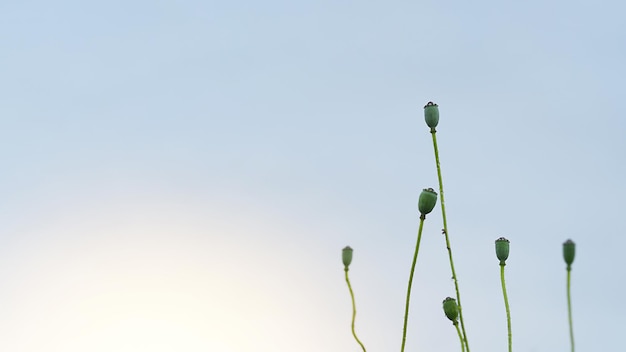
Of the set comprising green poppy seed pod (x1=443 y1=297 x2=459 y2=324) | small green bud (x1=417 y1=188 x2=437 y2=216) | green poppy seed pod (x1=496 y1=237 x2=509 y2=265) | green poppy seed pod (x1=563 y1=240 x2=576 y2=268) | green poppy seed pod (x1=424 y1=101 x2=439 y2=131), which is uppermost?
green poppy seed pod (x1=424 y1=101 x2=439 y2=131)

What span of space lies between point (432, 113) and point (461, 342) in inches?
30.4

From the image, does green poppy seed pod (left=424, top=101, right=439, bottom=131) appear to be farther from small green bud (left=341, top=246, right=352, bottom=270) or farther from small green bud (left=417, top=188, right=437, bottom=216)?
small green bud (left=341, top=246, right=352, bottom=270)

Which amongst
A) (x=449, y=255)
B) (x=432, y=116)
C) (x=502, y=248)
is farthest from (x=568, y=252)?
(x=432, y=116)

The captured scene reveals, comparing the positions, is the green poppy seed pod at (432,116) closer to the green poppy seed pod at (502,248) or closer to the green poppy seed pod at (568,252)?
the green poppy seed pod at (502,248)

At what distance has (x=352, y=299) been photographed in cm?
205

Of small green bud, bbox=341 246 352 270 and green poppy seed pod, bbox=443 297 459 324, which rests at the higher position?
small green bud, bbox=341 246 352 270

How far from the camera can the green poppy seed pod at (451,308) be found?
6.87 feet

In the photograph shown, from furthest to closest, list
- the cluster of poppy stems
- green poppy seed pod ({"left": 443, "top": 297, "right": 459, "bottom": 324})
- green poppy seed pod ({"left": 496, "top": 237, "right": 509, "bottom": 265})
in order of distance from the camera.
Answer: green poppy seed pod ({"left": 496, "top": 237, "right": 509, "bottom": 265}), green poppy seed pod ({"left": 443, "top": 297, "right": 459, "bottom": 324}), the cluster of poppy stems

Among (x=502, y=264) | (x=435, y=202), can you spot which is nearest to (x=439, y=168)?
(x=435, y=202)

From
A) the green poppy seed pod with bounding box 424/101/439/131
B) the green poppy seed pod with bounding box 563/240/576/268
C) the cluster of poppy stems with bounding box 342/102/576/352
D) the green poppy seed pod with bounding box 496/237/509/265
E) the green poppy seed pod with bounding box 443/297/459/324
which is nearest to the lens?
the green poppy seed pod with bounding box 563/240/576/268

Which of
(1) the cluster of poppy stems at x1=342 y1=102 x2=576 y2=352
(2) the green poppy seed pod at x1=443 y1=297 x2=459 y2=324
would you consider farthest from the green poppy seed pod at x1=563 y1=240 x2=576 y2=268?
(2) the green poppy seed pod at x1=443 y1=297 x2=459 y2=324

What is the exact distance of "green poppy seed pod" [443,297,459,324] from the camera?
209 cm

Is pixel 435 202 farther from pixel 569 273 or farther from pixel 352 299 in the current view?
pixel 569 273

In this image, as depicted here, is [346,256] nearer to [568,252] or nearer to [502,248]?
[502,248]
